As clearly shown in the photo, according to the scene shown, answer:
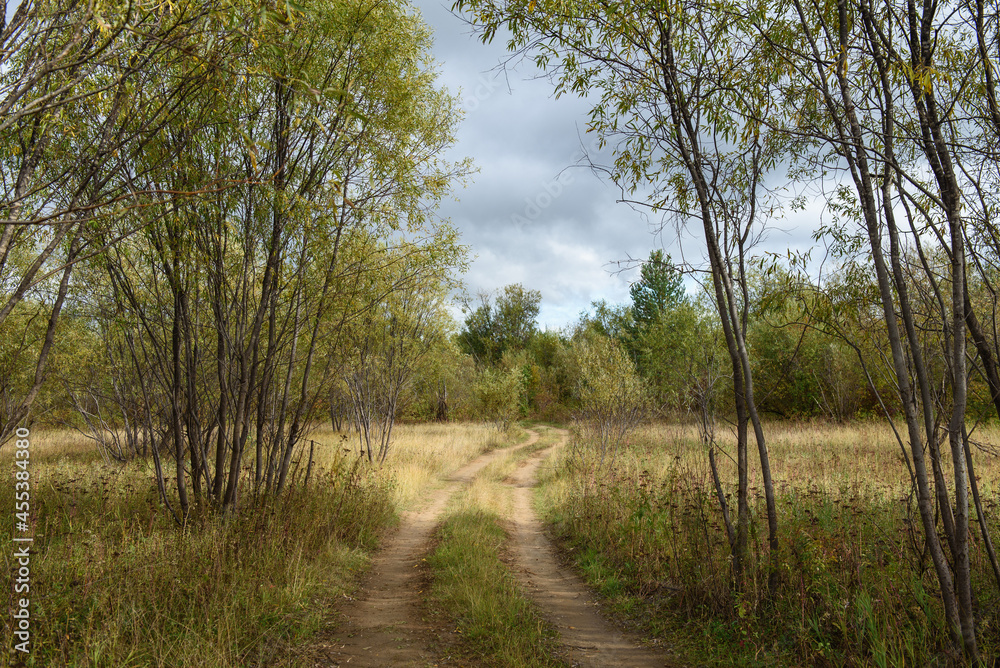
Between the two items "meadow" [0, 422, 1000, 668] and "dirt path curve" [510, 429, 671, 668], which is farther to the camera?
"dirt path curve" [510, 429, 671, 668]

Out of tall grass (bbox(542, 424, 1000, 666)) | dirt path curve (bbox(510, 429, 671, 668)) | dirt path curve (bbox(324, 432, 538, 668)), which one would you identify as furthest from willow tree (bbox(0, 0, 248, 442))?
tall grass (bbox(542, 424, 1000, 666))

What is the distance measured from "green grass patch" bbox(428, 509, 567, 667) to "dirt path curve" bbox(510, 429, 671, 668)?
0.21m

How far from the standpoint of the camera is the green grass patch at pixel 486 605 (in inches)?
161

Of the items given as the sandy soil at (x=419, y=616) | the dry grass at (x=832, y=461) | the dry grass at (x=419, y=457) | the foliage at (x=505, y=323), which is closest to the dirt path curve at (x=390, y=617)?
the sandy soil at (x=419, y=616)

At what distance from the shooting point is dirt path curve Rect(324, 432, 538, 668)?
408 centimetres

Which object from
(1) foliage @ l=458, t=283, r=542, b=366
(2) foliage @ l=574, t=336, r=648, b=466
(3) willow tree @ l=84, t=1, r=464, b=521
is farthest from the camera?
(1) foliage @ l=458, t=283, r=542, b=366

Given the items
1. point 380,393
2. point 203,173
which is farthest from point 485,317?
point 203,173

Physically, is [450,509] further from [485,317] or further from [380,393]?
[485,317]

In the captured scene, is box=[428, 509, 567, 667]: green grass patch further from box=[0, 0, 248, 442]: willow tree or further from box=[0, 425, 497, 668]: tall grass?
box=[0, 0, 248, 442]: willow tree

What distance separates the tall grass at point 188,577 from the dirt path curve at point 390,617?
0.24 metres

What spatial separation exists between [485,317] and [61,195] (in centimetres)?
5240

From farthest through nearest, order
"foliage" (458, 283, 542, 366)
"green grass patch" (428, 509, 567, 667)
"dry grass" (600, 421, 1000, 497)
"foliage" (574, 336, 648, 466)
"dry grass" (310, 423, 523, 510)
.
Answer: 1. "foliage" (458, 283, 542, 366)
2. "foliage" (574, 336, 648, 466)
3. "dry grass" (310, 423, 523, 510)
4. "dry grass" (600, 421, 1000, 497)
5. "green grass patch" (428, 509, 567, 667)

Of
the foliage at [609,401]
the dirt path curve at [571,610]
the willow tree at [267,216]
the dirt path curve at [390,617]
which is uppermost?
the willow tree at [267,216]

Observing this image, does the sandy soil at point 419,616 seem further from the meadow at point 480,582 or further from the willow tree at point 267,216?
the willow tree at point 267,216
